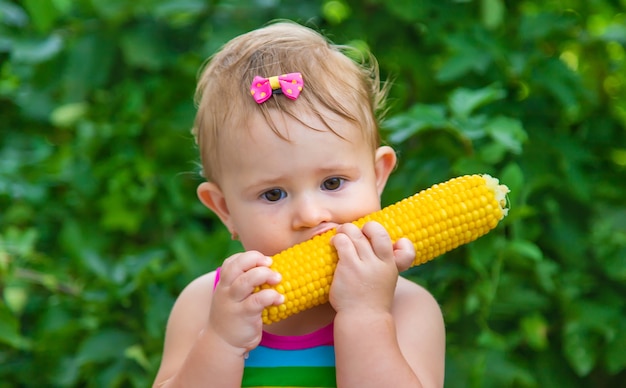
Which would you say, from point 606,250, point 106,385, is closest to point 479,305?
point 606,250

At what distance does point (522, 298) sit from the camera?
2721 mm

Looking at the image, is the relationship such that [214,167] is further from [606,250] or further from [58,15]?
[58,15]

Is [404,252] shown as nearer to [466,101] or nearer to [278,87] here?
[278,87]

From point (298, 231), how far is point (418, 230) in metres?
0.23

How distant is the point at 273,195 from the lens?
1.88 m

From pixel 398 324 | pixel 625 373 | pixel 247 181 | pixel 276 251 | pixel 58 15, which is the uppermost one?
pixel 247 181

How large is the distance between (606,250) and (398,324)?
121 cm

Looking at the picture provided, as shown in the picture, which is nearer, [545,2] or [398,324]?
[398,324]

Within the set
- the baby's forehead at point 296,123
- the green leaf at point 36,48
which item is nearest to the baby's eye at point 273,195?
the baby's forehead at point 296,123

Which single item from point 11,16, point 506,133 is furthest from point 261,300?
point 11,16

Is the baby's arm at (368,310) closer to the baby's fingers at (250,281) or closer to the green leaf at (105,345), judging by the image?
the baby's fingers at (250,281)

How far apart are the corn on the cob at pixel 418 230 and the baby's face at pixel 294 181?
5cm

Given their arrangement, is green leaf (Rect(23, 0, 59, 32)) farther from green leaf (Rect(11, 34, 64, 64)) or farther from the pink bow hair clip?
the pink bow hair clip

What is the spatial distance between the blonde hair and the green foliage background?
1.84ft
